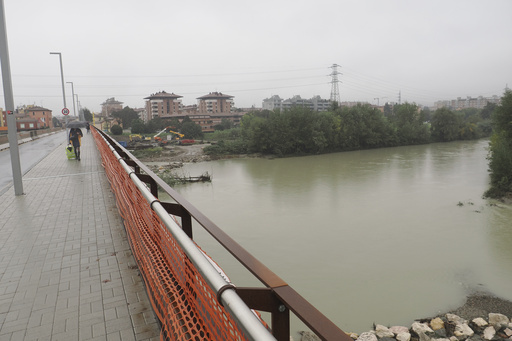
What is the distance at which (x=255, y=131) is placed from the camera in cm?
4184

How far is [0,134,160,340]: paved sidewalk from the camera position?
2.68m

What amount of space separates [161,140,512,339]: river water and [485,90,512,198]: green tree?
0.95 metres

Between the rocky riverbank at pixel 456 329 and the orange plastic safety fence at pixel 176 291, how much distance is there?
15.1 ft

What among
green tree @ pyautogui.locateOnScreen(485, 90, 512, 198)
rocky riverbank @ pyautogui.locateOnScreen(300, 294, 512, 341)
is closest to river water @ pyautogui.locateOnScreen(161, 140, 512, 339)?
rocky riverbank @ pyautogui.locateOnScreen(300, 294, 512, 341)

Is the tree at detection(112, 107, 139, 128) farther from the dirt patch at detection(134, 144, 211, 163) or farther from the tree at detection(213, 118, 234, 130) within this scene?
the dirt patch at detection(134, 144, 211, 163)

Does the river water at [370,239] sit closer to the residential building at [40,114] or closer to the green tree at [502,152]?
the green tree at [502,152]

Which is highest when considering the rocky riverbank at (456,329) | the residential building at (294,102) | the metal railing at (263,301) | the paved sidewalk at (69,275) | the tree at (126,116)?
the residential building at (294,102)

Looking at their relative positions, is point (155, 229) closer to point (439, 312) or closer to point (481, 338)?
point (481, 338)

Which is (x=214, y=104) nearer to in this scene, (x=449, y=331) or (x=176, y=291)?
(x=449, y=331)

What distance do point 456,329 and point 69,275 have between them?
6.84 meters

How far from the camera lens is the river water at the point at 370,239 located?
823 cm

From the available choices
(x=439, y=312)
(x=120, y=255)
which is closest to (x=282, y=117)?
(x=439, y=312)

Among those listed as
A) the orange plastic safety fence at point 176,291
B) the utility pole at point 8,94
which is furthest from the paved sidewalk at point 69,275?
the utility pole at point 8,94

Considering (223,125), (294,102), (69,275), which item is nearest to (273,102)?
(294,102)
